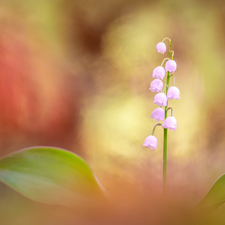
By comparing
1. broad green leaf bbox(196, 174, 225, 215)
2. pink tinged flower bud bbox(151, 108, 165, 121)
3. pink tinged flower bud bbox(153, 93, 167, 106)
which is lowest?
broad green leaf bbox(196, 174, 225, 215)

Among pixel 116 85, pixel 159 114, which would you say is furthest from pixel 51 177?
pixel 116 85

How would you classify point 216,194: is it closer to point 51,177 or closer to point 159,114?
point 159,114

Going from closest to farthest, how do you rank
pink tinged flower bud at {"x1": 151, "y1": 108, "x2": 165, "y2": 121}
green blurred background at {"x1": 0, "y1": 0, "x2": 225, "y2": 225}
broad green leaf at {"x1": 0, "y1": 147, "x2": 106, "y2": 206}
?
1. broad green leaf at {"x1": 0, "y1": 147, "x2": 106, "y2": 206}
2. pink tinged flower bud at {"x1": 151, "y1": 108, "x2": 165, "y2": 121}
3. green blurred background at {"x1": 0, "y1": 0, "x2": 225, "y2": 225}

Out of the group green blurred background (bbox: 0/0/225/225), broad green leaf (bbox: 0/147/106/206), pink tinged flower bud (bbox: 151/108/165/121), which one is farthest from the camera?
green blurred background (bbox: 0/0/225/225)

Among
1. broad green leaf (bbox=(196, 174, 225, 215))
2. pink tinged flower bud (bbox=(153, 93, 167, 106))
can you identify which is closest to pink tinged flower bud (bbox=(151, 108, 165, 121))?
pink tinged flower bud (bbox=(153, 93, 167, 106))

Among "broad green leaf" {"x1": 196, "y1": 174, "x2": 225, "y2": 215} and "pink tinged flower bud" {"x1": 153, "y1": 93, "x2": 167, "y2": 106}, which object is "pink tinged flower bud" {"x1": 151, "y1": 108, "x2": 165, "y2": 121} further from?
"broad green leaf" {"x1": 196, "y1": 174, "x2": 225, "y2": 215}

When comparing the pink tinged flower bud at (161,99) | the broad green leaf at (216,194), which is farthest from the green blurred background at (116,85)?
the pink tinged flower bud at (161,99)
